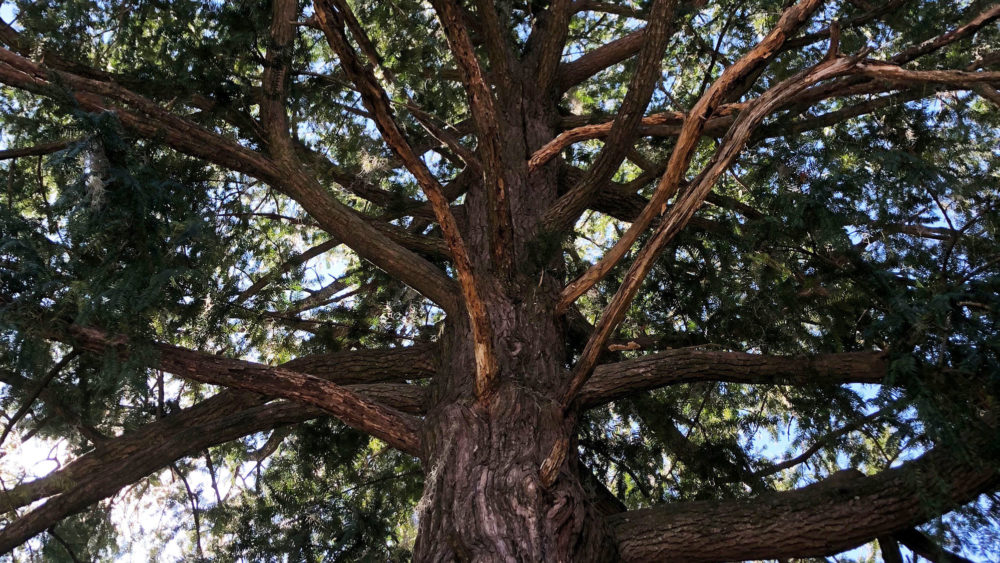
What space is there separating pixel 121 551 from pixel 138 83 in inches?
135

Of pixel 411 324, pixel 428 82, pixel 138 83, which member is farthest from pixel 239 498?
pixel 428 82

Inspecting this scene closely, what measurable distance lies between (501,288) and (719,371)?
4.07ft

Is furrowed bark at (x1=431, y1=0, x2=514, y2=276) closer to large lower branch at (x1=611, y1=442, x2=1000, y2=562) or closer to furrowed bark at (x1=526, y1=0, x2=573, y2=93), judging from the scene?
large lower branch at (x1=611, y1=442, x2=1000, y2=562)

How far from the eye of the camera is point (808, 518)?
3469 millimetres

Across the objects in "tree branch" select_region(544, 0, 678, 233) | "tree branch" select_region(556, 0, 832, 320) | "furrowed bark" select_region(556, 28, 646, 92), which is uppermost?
"furrowed bark" select_region(556, 28, 646, 92)

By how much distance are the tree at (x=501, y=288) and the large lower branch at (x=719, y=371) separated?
17 mm

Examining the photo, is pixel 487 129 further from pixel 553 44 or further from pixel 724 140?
pixel 553 44

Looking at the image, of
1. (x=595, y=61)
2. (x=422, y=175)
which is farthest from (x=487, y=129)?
(x=595, y=61)

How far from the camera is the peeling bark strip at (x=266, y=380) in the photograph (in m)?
3.48

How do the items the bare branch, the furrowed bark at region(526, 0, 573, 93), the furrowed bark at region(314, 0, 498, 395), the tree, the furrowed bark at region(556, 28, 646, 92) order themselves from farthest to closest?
the furrowed bark at region(556, 28, 646, 92), the furrowed bark at region(526, 0, 573, 93), the bare branch, the tree, the furrowed bark at region(314, 0, 498, 395)

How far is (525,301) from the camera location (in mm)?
4035

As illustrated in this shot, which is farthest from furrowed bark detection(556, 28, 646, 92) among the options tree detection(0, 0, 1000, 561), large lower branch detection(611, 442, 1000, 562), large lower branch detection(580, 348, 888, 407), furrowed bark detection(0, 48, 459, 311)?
large lower branch detection(611, 442, 1000, 562)

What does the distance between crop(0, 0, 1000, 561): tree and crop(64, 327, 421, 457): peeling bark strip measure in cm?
1

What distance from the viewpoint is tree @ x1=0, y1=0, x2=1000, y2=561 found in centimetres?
329
